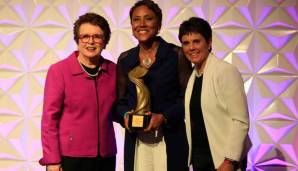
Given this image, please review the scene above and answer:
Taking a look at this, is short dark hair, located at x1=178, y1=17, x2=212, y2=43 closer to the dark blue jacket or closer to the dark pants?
the dark blue jacket

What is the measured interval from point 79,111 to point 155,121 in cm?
44

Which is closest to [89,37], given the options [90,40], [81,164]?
[90,40]

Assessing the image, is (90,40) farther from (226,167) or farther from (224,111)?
(226,167)

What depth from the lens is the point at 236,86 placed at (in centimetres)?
199

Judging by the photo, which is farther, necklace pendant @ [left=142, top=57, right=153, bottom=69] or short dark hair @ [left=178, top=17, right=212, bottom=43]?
necklace pendant @ [left=142, top=57, right=153, bottom=69]

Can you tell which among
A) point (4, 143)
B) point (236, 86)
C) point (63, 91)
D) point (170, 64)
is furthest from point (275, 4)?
point (4, 143)

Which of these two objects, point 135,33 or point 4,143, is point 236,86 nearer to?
point 135,33

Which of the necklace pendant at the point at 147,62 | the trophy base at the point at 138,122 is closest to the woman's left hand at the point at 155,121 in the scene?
the trophy base at the point at 138,122

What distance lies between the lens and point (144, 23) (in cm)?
238

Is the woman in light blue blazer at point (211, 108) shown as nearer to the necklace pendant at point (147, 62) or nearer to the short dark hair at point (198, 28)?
the short dark hair at point (198, 28)

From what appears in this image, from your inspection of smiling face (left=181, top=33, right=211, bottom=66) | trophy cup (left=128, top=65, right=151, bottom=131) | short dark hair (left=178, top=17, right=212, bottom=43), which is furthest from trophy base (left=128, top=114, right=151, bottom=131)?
short dark hair (left=178, top=17, right=212, bottom=43)

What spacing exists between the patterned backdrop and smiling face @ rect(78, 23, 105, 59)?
4.73 feet

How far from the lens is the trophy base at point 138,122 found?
2.23 m

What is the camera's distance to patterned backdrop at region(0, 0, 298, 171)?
11.9 feet
